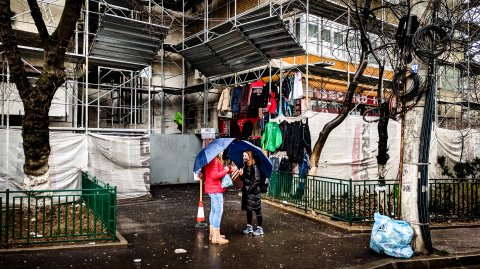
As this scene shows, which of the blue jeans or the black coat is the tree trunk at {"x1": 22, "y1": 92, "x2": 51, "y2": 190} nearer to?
the blue jeans

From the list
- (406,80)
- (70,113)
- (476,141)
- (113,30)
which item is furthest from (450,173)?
(70,113)

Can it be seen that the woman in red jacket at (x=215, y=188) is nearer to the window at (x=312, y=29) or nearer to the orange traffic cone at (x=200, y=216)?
the orange traffic cone at (x=200, y=216)

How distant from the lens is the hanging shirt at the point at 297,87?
12.8 metres

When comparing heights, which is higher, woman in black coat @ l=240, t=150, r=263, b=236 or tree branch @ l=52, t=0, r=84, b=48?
tree branch @ l=52, t=0, r=84, b=48

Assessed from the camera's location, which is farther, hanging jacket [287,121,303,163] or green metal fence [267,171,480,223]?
hanging jacket [287,121,303,163]

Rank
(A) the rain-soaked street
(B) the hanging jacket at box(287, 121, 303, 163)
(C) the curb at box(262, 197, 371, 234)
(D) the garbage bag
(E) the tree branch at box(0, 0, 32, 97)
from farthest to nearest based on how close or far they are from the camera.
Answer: (B) the hanging jacket at box(287, 121, 303, 163) < (C) the curb at box(262, 197, 371, 234) < (E) the tree branch at box(0, 0, 32, 97) < (D) the garbage bag < (A) the rain-soaked street

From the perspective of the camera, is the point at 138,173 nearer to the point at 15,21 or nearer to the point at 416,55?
the point at 15,21

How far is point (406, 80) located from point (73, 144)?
10.1m

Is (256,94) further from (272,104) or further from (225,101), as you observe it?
(225,101)

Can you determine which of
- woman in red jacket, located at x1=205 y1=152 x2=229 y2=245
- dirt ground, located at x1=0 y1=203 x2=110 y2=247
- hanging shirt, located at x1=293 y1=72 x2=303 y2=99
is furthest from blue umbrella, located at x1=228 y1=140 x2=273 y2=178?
hanging shirt, located at x1=293 y1=72 x2=303 y2=99

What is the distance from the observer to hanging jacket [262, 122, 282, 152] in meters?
13.1

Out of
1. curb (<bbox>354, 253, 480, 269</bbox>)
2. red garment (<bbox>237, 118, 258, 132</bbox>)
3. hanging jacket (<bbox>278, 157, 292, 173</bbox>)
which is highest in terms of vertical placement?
red garment (<bbox>237, 118, 258, 132</bbox>)

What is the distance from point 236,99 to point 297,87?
320 centimetres

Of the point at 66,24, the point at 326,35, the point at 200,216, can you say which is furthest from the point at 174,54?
the point at 200,216
